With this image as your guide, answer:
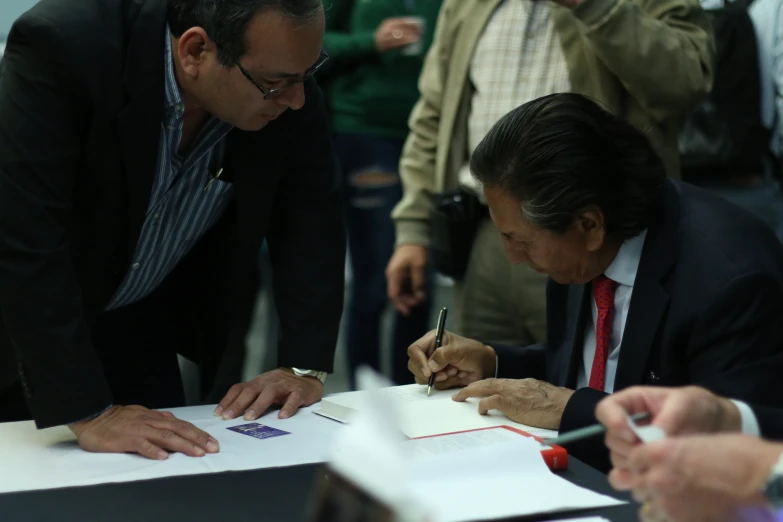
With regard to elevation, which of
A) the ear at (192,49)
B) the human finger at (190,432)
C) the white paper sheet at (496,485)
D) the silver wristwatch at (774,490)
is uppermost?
the ear at (192,49)

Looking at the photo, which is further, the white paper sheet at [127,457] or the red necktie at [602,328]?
the red necktie at [602,328]

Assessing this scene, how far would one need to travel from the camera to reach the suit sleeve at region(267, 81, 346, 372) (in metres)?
2.12

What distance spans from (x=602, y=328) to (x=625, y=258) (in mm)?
140

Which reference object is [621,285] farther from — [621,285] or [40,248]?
[40,248]

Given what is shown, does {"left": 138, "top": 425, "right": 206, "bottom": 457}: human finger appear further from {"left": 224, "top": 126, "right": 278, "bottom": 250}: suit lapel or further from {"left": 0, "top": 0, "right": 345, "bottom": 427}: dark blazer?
{"left": 224, "top": 126, "right": 278, "bottom": 250}: suit lapel

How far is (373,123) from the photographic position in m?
3.35

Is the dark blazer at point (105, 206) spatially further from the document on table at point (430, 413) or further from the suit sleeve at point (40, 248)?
the document on table at point (430, 413)

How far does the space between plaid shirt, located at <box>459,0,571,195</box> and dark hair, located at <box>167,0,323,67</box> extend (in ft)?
2.96

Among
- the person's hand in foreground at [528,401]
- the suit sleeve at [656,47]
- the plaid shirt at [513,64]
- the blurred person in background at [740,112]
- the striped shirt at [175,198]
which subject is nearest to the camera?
the person's hand in foreground at [528,401]

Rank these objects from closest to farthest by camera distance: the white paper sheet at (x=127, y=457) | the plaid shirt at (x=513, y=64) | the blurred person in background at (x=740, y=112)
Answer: the white paper sheet at (x=127, y=457) < the plaid shirt at (x=513, y=64) < the blurred person in background at (x=740, y=112)

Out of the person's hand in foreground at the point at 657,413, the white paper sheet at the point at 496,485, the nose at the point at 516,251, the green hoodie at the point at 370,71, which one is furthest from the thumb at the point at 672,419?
the green hoodie at the point at 370,71

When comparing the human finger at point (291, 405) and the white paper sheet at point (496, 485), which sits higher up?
the white paper sheet at point (496, 485)

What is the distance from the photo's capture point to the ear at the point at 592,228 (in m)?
1.80

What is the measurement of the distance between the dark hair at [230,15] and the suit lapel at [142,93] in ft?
0.20
